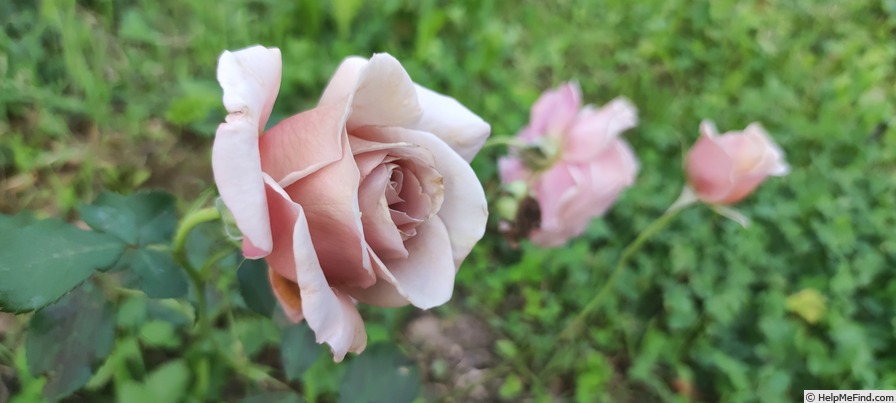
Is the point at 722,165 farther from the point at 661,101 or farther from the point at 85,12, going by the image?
the point at 85,12

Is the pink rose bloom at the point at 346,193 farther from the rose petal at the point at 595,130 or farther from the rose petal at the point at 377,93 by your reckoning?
the rose petal at the point at 595,130

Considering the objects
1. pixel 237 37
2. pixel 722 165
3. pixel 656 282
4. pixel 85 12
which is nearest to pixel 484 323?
pixel 656 282

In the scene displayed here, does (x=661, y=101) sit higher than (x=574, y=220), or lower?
lower

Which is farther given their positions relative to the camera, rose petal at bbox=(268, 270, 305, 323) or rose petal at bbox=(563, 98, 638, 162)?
rose petal at bbox=(563, 98, 638, 162)

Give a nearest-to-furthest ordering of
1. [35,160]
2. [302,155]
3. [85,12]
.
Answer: [302,155] → [35,160] → [85,12]

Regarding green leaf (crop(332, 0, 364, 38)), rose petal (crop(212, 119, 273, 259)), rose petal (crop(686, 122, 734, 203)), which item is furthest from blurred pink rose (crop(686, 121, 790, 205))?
green leaf (crop(332, 0, 364, 38))

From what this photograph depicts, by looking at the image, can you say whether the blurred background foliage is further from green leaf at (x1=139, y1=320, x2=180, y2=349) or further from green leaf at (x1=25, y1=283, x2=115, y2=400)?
green leaf at (x1=25, y1=283, x2=115, y2=400)
